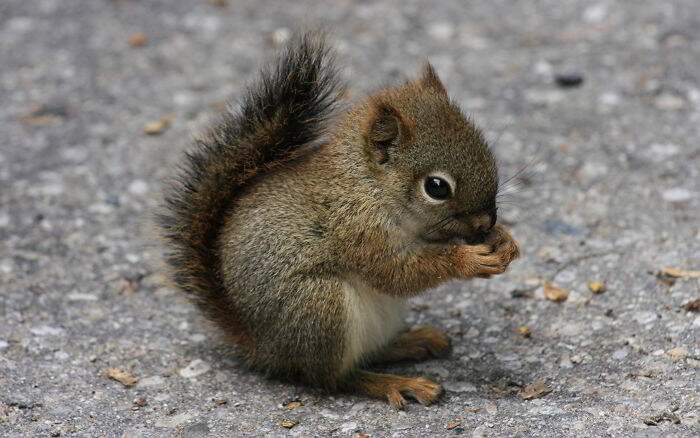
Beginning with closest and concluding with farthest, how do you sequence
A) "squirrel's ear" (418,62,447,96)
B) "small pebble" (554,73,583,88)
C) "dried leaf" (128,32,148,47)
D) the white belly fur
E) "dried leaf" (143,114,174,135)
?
1. the white belly fur
2. "squirrel's ear" (418,62,447,96)
3. "dried leaf" (143,114,174,135)
4. "small pebble" (554,73,583,88)
5. "dried leaf" (128,32,148,47)

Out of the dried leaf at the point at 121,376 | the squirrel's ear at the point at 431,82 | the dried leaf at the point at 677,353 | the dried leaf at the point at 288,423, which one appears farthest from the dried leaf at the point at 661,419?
the dried leaf at the point at 121,376

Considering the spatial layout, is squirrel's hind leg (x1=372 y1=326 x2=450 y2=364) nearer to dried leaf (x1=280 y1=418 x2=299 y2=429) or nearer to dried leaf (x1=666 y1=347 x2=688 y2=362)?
dried leaf (x1=280 y1=418 x2=299 y2=429)

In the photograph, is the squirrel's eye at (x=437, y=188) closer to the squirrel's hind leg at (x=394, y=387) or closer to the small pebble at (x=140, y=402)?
the squirrel's hind leg at (x=394, y=387)

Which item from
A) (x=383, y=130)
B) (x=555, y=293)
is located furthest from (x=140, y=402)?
(x=555, y=293)

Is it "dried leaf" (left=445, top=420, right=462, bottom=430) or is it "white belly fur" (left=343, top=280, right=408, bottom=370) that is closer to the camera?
"dried leaf" (left=445, top=420, right=462, bottom=430)

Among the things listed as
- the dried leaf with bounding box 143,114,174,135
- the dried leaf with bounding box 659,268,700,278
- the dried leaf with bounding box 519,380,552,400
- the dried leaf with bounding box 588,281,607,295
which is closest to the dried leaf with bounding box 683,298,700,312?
the dried leaf with bounding box 659,268,700,278

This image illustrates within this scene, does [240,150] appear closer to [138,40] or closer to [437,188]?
[437,188]

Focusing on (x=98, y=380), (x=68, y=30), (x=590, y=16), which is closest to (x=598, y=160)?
(x=590, y=16)
